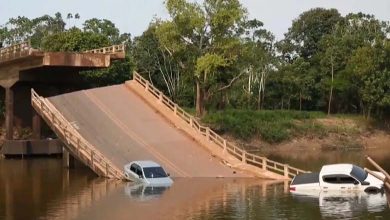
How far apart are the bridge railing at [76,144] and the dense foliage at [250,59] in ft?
66.9

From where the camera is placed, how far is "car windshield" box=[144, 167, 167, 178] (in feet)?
127

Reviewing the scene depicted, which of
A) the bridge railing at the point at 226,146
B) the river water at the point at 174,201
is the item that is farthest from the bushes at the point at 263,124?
the river water at the point at 174,201

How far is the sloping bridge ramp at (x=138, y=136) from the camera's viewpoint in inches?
1682

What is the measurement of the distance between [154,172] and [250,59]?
133ft

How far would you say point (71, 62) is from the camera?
58969 mm

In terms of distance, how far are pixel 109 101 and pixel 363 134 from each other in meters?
37.3

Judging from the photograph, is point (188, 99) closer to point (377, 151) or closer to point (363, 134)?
point (363, 134)

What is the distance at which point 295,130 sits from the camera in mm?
78625

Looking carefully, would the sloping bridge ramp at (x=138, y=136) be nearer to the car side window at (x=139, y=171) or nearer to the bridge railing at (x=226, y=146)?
the bridge railing at (x=226, y=146)

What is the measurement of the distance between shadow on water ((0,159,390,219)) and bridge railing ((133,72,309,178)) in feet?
8.32

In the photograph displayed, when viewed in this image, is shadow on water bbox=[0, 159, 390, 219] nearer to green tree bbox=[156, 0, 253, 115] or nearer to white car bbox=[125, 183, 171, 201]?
white car bbox=[125, 183, 171, 201]

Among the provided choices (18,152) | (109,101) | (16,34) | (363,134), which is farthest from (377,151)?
(16,34)

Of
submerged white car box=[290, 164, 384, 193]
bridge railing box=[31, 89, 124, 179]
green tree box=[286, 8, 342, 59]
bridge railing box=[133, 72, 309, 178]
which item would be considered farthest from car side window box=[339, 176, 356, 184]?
green tree box=[286, 8, 342, 59]

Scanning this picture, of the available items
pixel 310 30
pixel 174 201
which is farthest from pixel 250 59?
pixel 174 201
